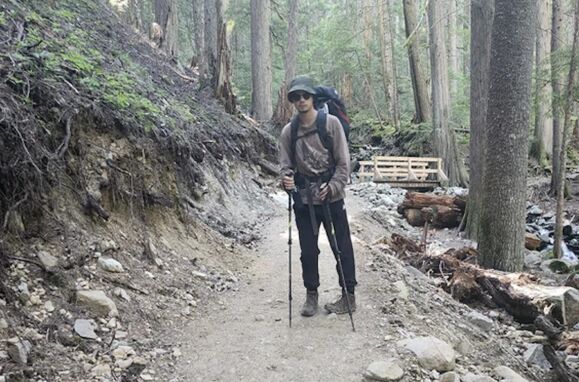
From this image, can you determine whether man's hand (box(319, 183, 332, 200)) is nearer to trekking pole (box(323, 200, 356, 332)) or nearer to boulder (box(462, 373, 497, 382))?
trekking pole (box(323, 200, 356, 332))

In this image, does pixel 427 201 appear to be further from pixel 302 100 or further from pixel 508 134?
pixel 302 100

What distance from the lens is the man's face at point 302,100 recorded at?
4.31 metres

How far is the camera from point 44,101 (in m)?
4.29

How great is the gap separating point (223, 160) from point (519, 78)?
537 centimetres

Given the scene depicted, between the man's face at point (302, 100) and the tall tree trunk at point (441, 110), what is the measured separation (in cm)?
1366

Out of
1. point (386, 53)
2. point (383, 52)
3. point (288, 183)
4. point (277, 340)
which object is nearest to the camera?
point (277, 340)

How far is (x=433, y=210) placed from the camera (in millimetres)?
11789

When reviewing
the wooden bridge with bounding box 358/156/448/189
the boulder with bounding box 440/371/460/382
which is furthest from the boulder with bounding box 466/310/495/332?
the wooden bridge with bounding box 358/156/448/189

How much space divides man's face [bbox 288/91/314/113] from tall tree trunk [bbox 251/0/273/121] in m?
12.9

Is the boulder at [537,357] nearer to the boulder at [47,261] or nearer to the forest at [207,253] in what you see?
the forest at [207,253]

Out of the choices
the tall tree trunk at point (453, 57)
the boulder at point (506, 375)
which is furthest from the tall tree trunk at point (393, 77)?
the boulder at point (506, 375)

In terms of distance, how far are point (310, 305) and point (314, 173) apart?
1.31 metres

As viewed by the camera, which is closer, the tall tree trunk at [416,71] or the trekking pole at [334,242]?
the trekking pole at [334,242]

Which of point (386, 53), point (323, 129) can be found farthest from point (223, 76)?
point (386, 53)
